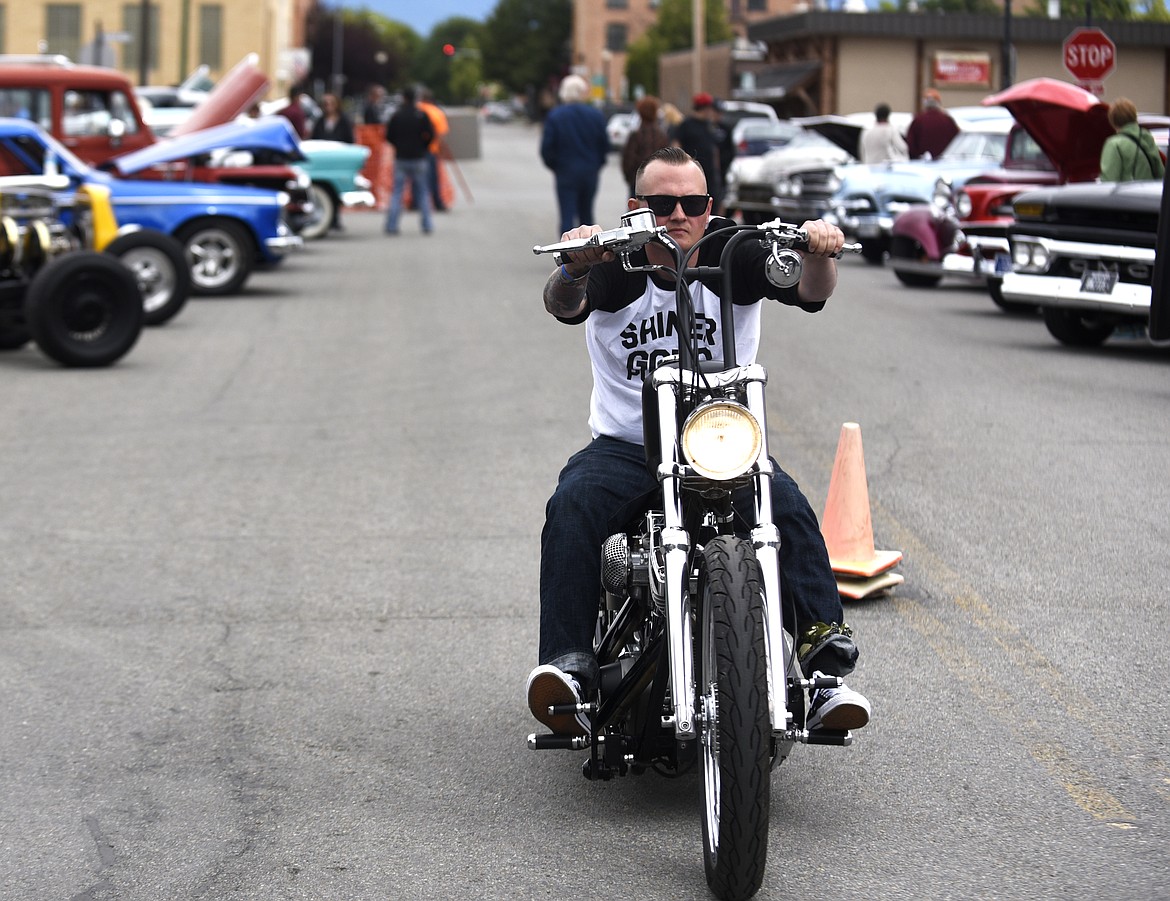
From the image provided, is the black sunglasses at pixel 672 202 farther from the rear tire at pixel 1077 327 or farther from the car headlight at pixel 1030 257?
the rear tire at pixel 1077 327

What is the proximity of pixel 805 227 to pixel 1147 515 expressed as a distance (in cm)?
427

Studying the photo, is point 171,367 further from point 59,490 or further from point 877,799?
point 877,799

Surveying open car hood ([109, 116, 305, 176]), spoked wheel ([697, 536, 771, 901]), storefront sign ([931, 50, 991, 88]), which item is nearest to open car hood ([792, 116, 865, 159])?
open car hood ([109, 116, 305, 176])

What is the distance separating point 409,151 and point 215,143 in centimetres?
830

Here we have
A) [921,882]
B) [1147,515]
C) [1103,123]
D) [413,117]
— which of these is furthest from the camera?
[413,117]

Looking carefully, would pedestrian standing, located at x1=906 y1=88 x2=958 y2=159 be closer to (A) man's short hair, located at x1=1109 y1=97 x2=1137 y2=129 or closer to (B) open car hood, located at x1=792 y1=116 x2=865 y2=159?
(B) open car hood, located at x1=792 y1=116 x2=865 y2=159

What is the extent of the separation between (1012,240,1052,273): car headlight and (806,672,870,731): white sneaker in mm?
9943

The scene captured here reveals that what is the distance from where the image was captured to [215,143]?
1750 centimetres

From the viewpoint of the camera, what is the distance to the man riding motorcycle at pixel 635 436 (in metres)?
4.46

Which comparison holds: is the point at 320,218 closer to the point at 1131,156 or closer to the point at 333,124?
the point at 333,124

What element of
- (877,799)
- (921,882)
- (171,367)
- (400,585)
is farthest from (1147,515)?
(171,367)

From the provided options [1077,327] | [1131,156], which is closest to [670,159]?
[1077,327]

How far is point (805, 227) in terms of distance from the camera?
4414 mm

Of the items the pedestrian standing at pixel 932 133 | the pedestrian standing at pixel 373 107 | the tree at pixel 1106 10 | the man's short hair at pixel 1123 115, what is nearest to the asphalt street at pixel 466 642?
the man's short hair at pixel 1123 115
